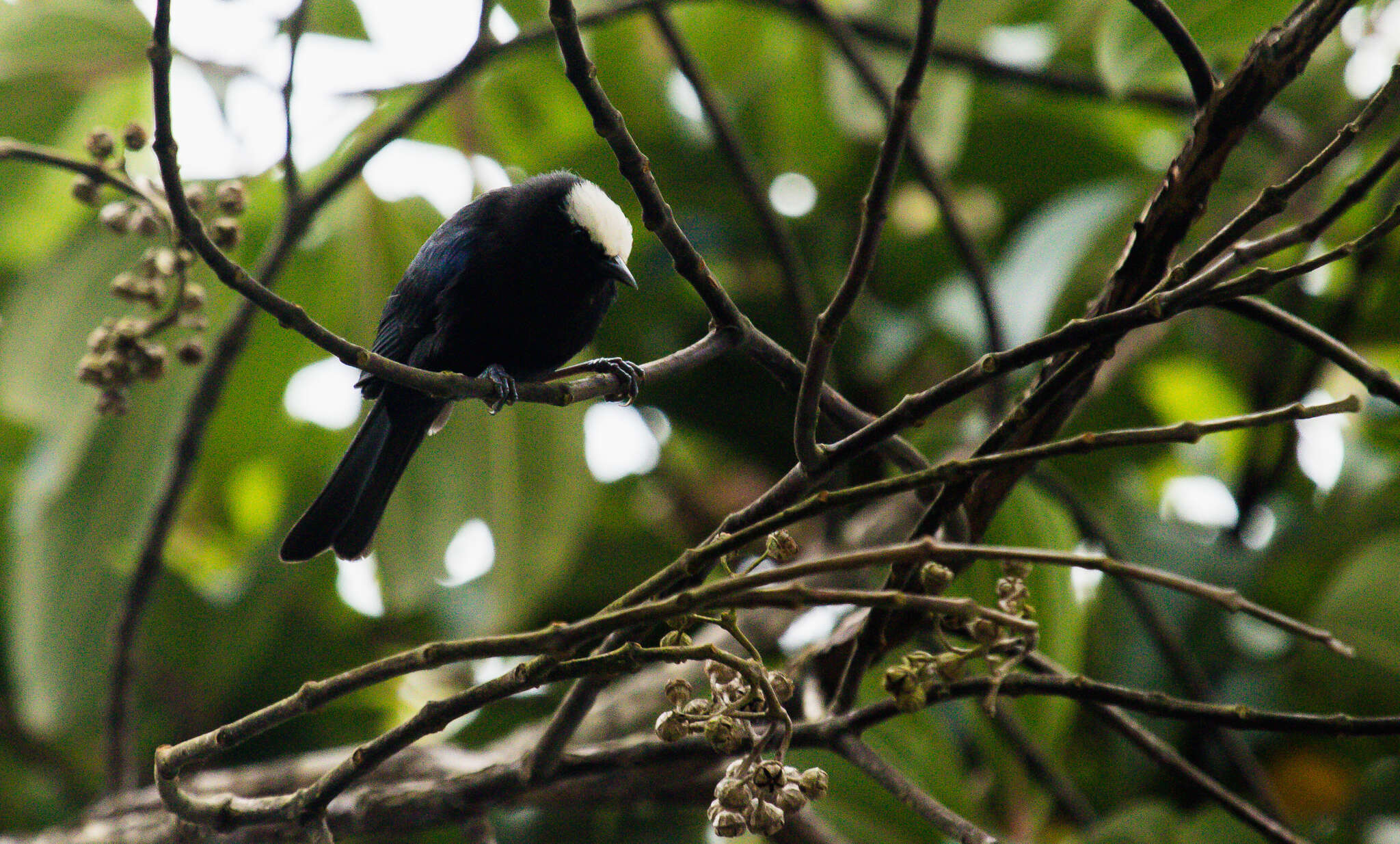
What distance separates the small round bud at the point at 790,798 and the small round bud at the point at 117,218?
112 centimetres

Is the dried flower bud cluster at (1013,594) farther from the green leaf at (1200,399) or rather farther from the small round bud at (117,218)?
the green leaf at (1200,399)

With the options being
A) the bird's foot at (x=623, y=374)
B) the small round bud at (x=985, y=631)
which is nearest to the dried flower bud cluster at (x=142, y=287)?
the bird's foot at (x=623, y=374)

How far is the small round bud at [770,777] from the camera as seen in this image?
3.26ft

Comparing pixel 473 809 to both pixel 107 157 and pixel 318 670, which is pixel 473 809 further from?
pixel 318 670

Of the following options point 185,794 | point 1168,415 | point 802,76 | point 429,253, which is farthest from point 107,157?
point 1168,415

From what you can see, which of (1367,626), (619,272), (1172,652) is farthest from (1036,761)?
(619,272)

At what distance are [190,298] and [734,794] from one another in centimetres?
94

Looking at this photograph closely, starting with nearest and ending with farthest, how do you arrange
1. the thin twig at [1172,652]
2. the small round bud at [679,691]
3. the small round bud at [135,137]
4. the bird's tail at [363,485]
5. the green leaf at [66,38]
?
1. the small round bud at [679,691]
2. the small round bud at [135,137]
3. the bird's tail at [363,485]
4. the thin twig at [1172,652]
5. the green leaf at [66,38]

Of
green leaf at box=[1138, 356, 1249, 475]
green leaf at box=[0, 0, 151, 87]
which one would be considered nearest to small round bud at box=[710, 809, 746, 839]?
green leaf at box=[0, 0, 151, 87]

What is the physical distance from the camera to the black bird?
1948 mm

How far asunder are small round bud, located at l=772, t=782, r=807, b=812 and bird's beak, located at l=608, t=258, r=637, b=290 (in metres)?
1.15

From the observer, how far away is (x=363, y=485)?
6.27 feet

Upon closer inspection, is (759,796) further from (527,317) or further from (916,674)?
(527,317)

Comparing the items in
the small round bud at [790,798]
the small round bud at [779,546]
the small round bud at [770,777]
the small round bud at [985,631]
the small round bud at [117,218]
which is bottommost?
the small round bud at [790,798]
